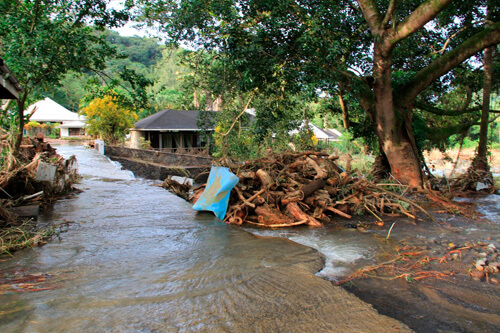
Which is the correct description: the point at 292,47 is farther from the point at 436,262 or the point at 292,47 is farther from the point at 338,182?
the point at 436,262

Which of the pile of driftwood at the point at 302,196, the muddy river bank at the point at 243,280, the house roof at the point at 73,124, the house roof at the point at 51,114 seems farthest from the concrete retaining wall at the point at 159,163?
the house roof at the point at 51,114

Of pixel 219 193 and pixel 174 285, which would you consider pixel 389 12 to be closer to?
pixel 219 193

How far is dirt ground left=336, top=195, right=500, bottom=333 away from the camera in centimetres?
359

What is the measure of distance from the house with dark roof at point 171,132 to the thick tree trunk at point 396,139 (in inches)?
672

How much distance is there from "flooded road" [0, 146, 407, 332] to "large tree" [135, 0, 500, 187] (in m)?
5.14

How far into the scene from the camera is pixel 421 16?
8.66 metres

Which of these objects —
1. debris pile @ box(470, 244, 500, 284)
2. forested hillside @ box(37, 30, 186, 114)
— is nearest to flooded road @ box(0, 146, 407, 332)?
debris pile @ box(470, 244, 500, 284)

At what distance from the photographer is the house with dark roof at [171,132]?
2669 centimetres

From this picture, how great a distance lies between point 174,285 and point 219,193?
418 centimetres

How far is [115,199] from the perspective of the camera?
10.5 meters

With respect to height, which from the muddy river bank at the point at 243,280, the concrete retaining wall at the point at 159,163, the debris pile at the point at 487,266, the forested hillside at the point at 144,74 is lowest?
the muddy river bank at the point at 243,280

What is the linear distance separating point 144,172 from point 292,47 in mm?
13817

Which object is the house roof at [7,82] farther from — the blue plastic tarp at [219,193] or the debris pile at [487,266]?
the debris pile at [487,266]

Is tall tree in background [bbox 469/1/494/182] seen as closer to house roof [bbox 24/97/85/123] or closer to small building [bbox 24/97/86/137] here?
small building [bbox 24/97/86/137]
